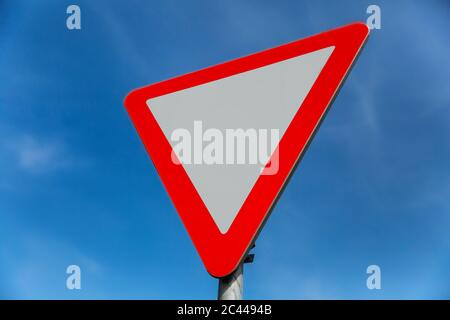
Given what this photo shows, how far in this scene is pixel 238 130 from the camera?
86cm

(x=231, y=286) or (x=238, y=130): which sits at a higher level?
(x=238, y=130)

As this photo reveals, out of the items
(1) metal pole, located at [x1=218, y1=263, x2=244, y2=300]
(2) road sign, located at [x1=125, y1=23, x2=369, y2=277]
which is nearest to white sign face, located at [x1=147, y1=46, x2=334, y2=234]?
(2) road sign, located at [x1=125, y1=23, x2=369, y2=277]

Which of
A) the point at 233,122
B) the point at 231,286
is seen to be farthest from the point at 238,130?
the point at 231,286

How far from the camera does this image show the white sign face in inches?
32.4

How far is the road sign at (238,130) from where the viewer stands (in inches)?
31.4

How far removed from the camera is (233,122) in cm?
87

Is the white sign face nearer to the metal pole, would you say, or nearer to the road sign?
the road sign

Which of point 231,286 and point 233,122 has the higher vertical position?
point 233,122

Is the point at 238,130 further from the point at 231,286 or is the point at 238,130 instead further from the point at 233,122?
the point at 231,286

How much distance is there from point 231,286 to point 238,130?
41 cm

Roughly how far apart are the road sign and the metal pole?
36 mm
